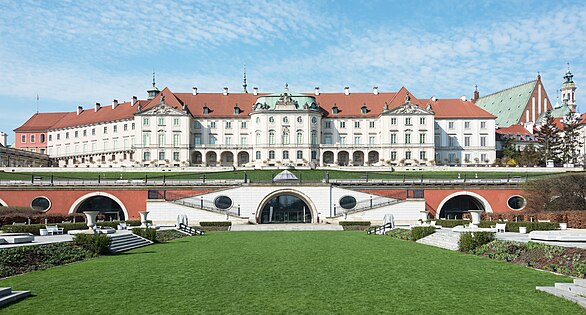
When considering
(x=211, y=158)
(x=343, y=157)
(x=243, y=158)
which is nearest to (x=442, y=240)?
(x=343, y=157)

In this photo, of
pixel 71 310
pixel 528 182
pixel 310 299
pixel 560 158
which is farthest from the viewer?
pixel 560 158

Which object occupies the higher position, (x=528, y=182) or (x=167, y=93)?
(x=167, y=93)

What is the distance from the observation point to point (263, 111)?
88.7 meters

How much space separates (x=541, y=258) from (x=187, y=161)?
73.5 metres

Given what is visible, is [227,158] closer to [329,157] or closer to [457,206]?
[329,157]

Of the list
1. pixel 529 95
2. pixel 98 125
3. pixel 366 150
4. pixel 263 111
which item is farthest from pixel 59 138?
pixel 529 95

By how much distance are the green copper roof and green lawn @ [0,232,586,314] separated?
342ft

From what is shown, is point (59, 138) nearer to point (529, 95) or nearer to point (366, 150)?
point (366, 150)

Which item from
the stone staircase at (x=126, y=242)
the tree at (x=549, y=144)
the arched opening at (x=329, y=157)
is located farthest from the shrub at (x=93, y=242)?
the tree at (x=549, y=144)

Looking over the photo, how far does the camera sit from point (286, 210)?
56312 mm

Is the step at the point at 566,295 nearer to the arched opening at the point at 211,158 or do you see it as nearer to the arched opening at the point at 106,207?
the arched opening at the point at 106,207

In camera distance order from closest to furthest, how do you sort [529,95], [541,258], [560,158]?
[541,258], [560,158], [529,95]

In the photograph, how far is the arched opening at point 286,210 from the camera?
56.1 meters

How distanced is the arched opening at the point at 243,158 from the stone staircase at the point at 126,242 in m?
60.3
